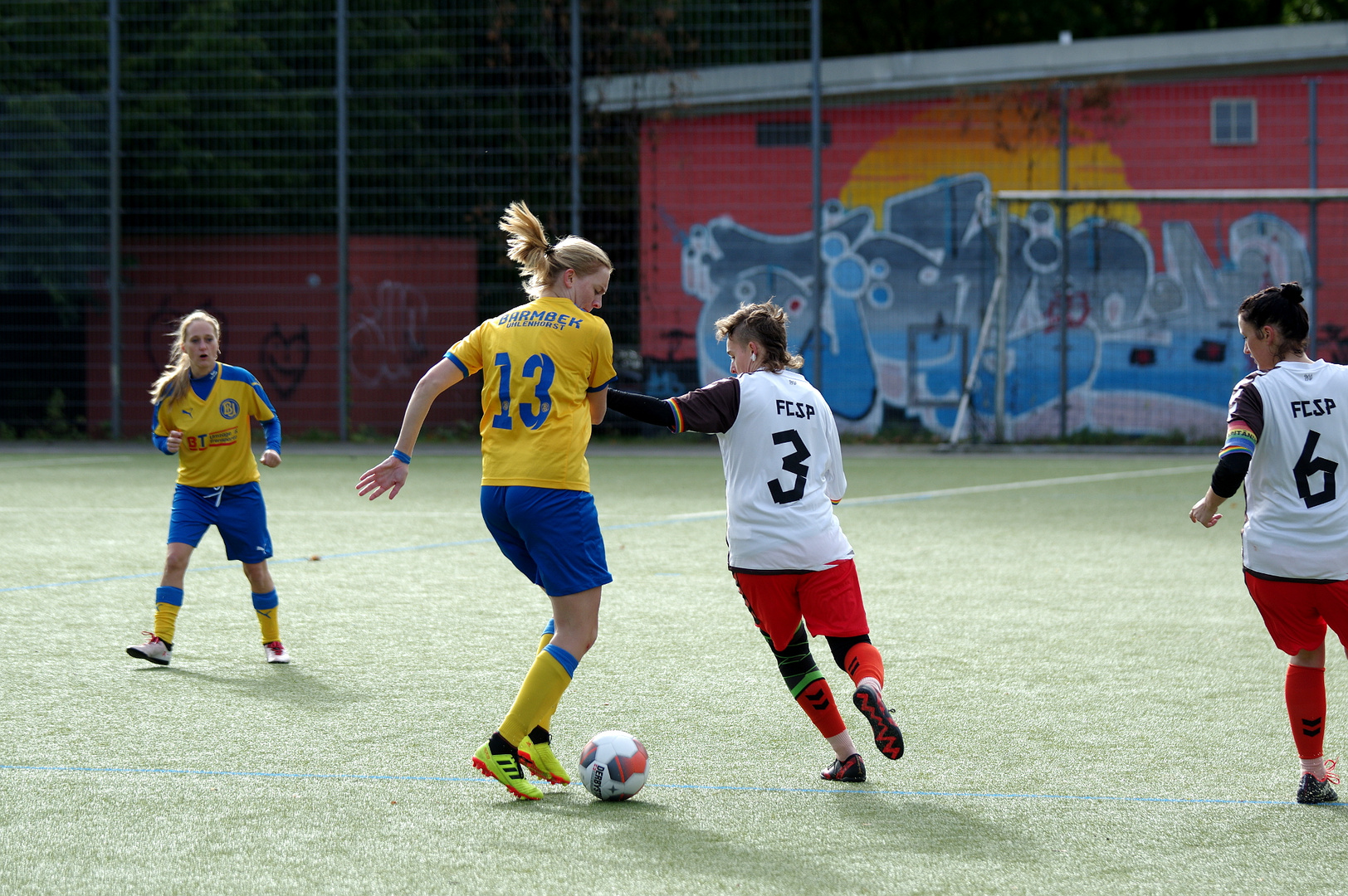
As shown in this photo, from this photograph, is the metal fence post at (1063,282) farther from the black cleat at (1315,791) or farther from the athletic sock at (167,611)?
the black cleat at (1315,791)

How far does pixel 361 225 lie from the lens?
20.5m

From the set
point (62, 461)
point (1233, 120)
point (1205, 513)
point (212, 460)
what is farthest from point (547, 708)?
point (1233, 120)

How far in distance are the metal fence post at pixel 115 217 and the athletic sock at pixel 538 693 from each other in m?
17.6

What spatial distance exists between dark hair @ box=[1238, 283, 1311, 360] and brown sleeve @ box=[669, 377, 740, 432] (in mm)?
1592

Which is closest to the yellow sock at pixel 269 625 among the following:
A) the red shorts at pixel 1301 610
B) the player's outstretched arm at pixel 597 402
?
the player's outstretched arm at pixel 597 402

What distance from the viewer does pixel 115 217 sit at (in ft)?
66.2

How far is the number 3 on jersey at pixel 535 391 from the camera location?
435 centimetres

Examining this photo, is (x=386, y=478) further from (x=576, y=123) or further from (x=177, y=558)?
(x=576, y=123)

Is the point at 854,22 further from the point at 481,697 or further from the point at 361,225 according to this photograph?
the point at 481,697

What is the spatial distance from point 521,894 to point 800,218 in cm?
1678

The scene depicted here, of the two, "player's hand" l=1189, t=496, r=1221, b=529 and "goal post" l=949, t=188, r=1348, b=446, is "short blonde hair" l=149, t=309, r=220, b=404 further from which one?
"goal post" l=949, t=188, r=1348, b=446

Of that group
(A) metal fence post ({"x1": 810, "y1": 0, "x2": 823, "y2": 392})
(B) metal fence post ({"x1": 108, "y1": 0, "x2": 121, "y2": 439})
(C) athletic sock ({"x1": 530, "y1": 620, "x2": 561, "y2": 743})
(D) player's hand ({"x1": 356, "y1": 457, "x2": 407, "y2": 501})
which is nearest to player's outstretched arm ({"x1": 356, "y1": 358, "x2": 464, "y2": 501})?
(D) player's hand ({"x1": 356, "y1": 457, "x2": 407, "y2": 501})

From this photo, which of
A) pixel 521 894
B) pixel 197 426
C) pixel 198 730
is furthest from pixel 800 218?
pixel 521 894

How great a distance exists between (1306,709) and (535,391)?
2.54 metres
